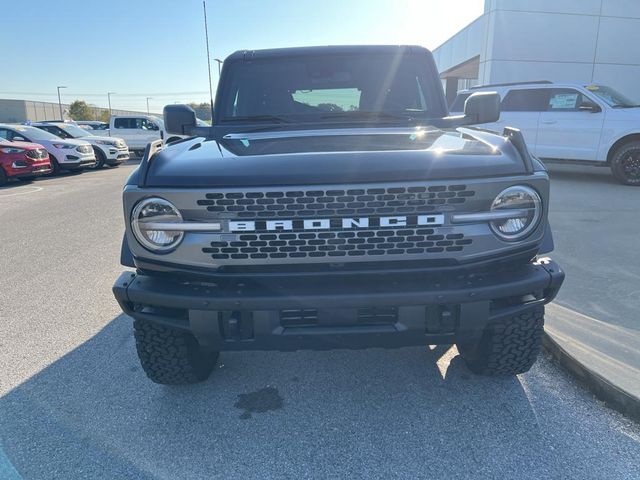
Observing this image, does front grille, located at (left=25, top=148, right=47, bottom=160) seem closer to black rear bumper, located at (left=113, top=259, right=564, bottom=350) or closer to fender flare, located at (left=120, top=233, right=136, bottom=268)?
fender flare, located at (left=120, top=233, right=136, bottom=268)

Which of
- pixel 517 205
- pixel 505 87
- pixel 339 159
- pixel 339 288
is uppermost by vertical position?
pixel 505 87

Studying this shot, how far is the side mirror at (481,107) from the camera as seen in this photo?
11.0 ft

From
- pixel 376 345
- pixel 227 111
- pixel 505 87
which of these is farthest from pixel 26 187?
pixel 376 345

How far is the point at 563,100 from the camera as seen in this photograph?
1011 cm

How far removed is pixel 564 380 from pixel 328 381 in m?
1.40

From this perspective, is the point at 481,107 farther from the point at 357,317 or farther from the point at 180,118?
the point at 180,118

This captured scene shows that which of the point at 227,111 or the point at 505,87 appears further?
the point at 505,87

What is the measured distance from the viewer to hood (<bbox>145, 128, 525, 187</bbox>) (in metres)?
1.99

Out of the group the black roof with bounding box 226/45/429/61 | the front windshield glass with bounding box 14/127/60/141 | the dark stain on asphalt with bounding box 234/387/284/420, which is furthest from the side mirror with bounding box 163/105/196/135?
the front windshield glass with bounding box 14/127/60/141

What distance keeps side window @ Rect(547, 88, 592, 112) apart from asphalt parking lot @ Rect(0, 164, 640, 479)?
7.47 meters

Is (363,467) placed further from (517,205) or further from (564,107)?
(564,107)

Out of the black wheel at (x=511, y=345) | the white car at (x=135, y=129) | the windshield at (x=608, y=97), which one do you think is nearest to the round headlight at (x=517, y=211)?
the black wheel at (x=511, y=345)

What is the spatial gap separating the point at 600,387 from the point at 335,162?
1935 millimetres

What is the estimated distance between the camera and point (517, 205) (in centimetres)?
211
